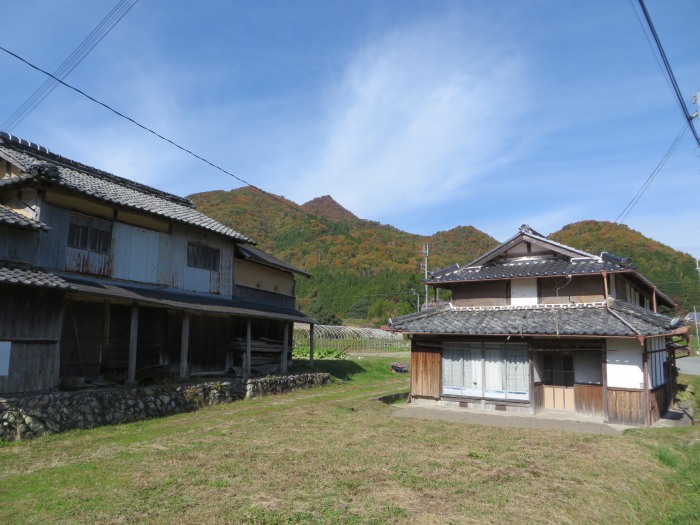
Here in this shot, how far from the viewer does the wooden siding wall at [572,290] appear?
55.9ft

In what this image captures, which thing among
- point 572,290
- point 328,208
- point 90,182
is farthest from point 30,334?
point 328,208

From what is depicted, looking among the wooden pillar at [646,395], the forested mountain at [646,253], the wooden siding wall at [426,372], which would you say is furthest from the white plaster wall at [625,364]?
the forested mountain at [646,253]

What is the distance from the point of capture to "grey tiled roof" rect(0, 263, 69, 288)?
11.6 metres

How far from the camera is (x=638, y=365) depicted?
49.1ft

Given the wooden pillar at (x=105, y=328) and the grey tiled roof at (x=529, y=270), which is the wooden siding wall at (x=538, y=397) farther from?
the wooden pillar at (x=105, y=328)

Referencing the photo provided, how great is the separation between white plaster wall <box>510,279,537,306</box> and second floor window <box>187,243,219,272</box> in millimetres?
11750

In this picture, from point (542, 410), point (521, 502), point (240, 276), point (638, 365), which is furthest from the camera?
point (240, 276)

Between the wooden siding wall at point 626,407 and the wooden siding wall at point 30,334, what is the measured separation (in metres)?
15.9

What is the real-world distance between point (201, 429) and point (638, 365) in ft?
41.4

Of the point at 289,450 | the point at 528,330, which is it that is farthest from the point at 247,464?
the point at 528,330

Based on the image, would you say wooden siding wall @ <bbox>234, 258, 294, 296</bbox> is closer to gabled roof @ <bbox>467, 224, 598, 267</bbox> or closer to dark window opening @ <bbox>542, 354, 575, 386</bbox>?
gabled roof @ <bbox>467, 224, 598, 267</bbox>

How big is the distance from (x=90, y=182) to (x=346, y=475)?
536 inches

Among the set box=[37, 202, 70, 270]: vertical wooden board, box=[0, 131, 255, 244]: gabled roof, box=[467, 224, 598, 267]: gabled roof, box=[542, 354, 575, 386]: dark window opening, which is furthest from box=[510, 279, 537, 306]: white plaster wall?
box=[37, 202, 70, 270]: vertical wooden board

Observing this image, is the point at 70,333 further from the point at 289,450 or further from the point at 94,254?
the point at 289,450
